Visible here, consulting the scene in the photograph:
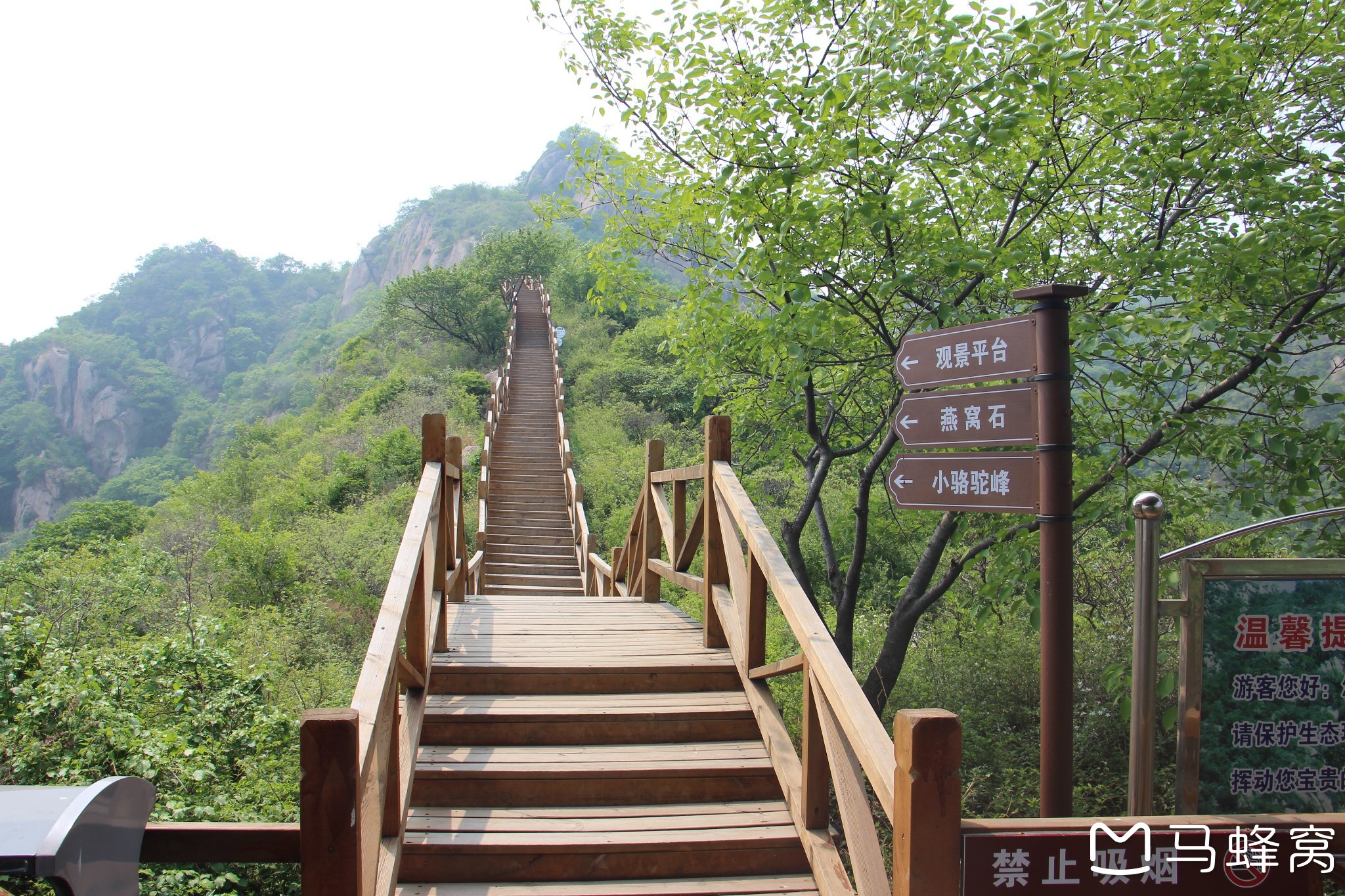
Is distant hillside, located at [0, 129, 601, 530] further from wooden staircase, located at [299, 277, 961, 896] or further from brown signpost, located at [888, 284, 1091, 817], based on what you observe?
brown signpost, located at [888, 284, 1091, 817]

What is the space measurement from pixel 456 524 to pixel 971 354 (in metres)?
3.92

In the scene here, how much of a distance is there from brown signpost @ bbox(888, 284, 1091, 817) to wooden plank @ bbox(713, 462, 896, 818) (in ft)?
1.82

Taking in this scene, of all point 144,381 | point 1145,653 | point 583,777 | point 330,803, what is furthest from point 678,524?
point 144,381

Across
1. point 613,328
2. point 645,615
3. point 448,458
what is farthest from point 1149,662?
point 613,328

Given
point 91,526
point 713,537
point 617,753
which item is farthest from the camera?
point 91,526

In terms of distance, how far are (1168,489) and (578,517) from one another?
8.95m

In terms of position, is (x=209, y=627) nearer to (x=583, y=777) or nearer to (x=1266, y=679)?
(x=583, y=777)

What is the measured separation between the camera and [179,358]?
83.8 meters

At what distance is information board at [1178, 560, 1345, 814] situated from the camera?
2.21m

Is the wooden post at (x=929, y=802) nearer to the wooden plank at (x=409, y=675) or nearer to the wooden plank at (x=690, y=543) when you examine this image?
the wooden plank at (x=409, y=675)

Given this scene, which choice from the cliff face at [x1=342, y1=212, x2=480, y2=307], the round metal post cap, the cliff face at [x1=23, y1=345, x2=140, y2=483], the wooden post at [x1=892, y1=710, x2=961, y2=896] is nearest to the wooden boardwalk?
the wooden post at [x1=892, y1=710, x2=961, y2=896]

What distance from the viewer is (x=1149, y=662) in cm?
226

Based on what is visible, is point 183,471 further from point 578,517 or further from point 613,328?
point 578,517

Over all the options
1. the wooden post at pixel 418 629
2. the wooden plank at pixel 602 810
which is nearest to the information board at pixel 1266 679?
the wooden plank at pixel 602 810
